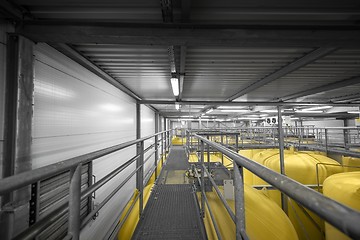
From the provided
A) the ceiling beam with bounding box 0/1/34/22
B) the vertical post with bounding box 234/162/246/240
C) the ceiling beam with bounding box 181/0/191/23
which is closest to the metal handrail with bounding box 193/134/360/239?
the vertical post with bounding box 234/162/246/240

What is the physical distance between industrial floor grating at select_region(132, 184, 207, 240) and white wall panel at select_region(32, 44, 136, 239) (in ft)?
2.66

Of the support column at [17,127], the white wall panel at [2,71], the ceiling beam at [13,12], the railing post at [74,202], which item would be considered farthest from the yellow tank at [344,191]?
the ceiling beam at [13,12]

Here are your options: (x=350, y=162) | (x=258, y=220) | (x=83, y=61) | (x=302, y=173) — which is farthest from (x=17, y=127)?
(x=350, y=162)

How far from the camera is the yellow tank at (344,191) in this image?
201 cm

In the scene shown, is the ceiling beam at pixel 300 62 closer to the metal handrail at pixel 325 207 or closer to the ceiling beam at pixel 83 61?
the metal handrail at pixel 325 207

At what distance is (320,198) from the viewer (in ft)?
1.26

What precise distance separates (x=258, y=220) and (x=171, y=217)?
992 mm

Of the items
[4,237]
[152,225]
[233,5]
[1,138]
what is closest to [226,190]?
[152,225]

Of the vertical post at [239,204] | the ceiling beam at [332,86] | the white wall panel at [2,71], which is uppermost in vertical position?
the ceiling beam at [332,86]

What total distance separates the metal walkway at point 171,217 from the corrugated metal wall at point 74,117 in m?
0.81

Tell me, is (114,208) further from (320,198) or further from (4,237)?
(320,198)

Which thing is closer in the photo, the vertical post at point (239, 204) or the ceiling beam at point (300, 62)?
the vertical post at point (239, 204)

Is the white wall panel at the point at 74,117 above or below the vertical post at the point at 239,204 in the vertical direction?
above

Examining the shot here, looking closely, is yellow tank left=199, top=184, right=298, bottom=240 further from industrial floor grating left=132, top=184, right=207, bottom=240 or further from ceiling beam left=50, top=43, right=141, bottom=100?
ceiling beam left=50, top=43, right=141, bottom=100
